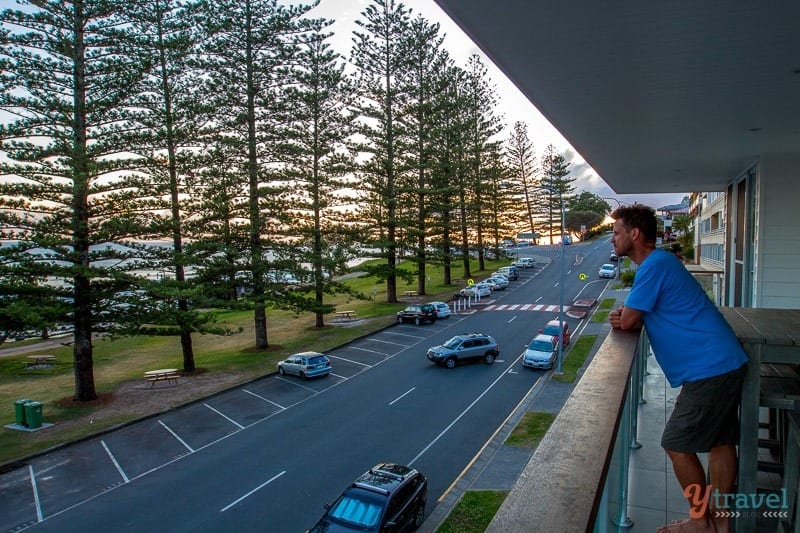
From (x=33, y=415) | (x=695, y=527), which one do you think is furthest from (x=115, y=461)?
(x=695, y=527)

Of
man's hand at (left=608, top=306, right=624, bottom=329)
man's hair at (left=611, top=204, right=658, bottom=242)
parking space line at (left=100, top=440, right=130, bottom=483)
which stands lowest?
parking space line at (left=100, top=440, right=130, bottom=483)

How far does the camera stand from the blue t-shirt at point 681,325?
2.53 metres

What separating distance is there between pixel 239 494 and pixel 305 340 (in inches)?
675

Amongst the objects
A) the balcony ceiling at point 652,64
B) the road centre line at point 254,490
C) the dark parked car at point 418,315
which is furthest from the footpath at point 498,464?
the dark parked car at point 418,315

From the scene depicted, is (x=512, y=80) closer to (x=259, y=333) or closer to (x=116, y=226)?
(x=116, y=226)

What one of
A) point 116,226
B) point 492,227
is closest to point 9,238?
point 116,226

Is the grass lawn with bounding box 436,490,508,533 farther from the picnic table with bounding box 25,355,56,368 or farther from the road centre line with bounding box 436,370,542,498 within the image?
the picnic table with bounding box 25,355,56,368

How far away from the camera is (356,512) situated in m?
9.67

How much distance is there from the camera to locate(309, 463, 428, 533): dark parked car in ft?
31.0

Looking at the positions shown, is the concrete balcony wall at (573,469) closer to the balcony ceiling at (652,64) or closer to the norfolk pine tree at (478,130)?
the balcony ceiling at (652,64)

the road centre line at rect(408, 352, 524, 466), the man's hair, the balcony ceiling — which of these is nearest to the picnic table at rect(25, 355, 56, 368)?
the road centre line at rect(408, 352, 524, 466)

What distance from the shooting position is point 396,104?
120 feet

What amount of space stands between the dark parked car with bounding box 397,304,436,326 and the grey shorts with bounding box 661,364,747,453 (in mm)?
29499

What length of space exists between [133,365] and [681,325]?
28.1 m
